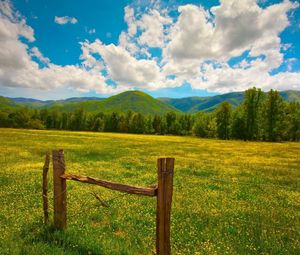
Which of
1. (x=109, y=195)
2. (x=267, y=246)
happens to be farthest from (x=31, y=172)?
(x=267, y=246)

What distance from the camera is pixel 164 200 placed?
245 inches

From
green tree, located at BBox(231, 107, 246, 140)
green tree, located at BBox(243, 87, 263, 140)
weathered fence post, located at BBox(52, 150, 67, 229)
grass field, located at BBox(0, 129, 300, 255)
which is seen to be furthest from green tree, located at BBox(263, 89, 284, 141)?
weathered fence post, located at BBox(52, 150, 67, 229)

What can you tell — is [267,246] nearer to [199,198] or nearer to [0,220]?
[199,198]

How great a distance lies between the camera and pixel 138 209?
11930mm

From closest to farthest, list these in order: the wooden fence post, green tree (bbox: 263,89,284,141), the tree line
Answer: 1. the wooden fence post
2. green tree (bbox: 263,89,284,141)
3. the tree line

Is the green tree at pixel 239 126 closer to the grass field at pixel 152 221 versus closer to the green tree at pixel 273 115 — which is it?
the green tree at pixel 273 115

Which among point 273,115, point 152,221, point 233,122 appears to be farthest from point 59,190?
point 233,122

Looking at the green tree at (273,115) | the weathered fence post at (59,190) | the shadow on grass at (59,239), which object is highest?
the green tree at (273,115)

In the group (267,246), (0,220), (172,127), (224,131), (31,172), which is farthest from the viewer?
(172,127)

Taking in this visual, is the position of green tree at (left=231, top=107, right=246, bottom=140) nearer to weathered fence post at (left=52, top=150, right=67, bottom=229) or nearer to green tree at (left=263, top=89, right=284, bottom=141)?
green tree at (left=263, top=89, right=284, bottom=141)

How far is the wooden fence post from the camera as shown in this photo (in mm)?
6133

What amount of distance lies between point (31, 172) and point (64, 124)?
542ft

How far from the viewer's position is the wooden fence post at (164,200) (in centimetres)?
613

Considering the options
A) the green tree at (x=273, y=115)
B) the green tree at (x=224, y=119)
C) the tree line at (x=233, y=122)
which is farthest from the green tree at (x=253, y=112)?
the green tree at (x=224, y=119)
